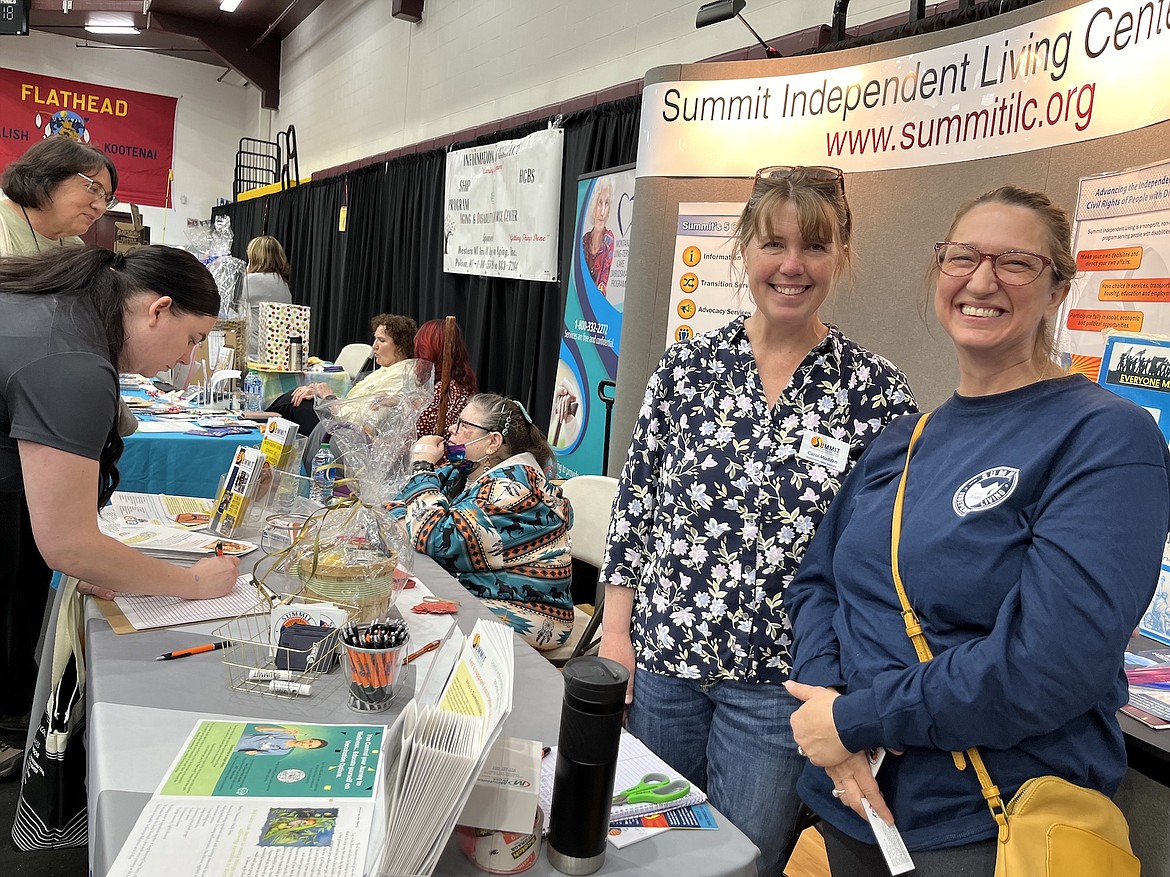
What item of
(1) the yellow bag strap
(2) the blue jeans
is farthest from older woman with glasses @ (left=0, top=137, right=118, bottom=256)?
(1) the yellow bag strap

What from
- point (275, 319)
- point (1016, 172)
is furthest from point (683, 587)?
point (275, 319)

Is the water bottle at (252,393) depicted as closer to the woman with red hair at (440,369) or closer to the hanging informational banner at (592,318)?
the woman with red hair at (440,369)

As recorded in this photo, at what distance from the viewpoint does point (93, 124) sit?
11.5 metres

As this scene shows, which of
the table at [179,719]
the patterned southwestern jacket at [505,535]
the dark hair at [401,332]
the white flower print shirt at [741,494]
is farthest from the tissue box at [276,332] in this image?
the white flower print shirt at [741,494]

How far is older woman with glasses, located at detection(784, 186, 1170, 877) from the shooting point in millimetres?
939

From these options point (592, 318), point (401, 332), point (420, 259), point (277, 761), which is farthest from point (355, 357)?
point (277, 761)

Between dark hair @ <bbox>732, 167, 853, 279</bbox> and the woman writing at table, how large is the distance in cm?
112

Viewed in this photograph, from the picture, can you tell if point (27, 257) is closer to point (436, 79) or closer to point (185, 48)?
point (436, 79)

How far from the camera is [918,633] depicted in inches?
41.9

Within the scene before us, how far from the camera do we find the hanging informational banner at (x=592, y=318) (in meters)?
4.28

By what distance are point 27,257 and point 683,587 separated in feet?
4.58

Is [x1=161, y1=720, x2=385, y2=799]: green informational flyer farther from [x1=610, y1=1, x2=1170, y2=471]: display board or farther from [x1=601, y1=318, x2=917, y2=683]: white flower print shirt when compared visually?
[x1=610, y1=1, x2=1170, y2=471]: display board

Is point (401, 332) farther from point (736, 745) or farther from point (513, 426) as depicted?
point (736, 745)

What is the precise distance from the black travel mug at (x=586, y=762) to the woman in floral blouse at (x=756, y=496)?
0.49 m
